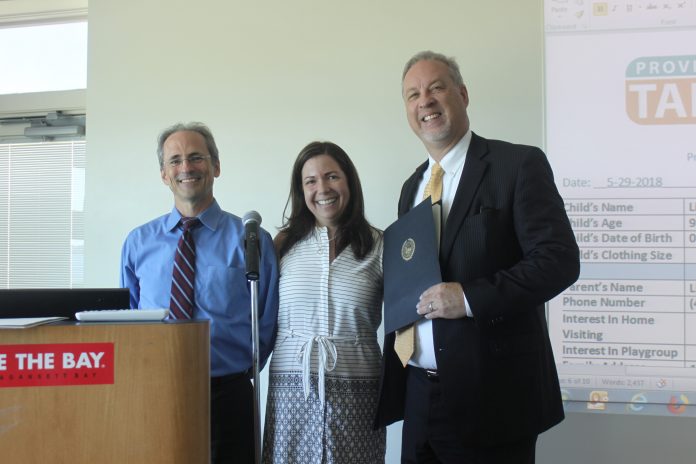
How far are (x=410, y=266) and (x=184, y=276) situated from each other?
0.81 m

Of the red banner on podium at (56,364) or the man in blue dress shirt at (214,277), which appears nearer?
the red banner on podium at (56,364)

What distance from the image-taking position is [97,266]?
3.26 m

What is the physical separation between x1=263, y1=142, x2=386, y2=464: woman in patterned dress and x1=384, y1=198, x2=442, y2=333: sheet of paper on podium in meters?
0.16

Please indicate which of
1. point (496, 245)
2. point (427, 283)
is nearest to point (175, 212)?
point (427, 283)

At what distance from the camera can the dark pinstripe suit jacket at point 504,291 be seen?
159 centimetres

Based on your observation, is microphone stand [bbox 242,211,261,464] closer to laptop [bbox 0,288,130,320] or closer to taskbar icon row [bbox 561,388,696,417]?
laptop [bbox 0,288,130,320]

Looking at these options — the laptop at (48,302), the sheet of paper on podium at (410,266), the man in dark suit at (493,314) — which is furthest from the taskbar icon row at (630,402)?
the laptop at (48,302)

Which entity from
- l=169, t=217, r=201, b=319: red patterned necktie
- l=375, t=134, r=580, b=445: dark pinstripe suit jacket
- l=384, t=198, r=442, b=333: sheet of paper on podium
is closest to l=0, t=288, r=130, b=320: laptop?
l=169, t=217, r=201, b=319: red patterned necktie

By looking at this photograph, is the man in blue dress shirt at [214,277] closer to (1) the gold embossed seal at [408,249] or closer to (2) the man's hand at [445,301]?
(1) the gold embossed seal at [408,249]

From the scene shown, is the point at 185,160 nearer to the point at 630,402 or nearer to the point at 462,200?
the point at 462,200

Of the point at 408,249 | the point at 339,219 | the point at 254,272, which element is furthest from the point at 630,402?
the point at 254,272

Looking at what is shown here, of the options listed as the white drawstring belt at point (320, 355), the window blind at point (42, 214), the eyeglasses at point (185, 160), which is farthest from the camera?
the window blind at point (42, 214)

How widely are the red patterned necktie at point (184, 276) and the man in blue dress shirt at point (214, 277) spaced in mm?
24

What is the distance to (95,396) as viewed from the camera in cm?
119
